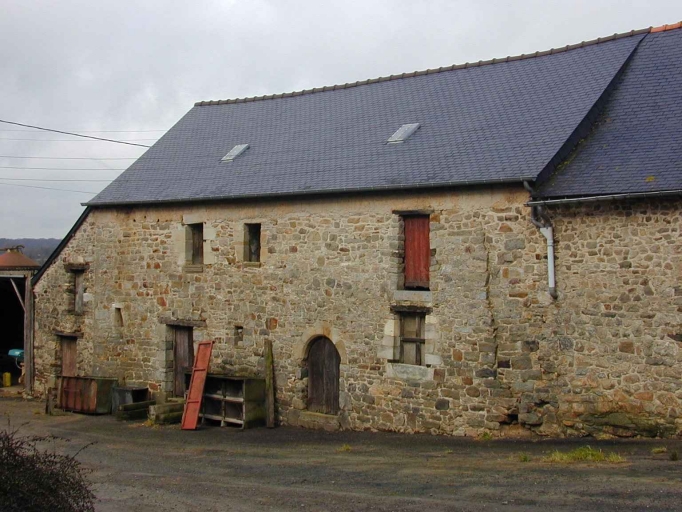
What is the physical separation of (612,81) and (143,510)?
32.9 ft

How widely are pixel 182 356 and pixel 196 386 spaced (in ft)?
5.28

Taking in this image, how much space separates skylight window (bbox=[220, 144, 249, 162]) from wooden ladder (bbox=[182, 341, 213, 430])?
4019mm

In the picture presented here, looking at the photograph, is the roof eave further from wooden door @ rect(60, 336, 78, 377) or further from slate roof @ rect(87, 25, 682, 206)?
wooden door @ rect(60, 336, 78, 377)

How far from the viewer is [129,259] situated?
17.6 meters

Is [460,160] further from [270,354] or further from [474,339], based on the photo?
[270,354]

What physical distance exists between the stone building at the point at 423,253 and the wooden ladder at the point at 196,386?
335mm

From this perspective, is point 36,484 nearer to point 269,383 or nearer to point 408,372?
point 408,372

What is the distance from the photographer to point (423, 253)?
43.4 feet

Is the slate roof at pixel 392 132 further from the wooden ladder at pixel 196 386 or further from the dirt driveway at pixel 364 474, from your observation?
the dirt driveway at pixel 364 474

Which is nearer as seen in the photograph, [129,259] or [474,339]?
[474,339]

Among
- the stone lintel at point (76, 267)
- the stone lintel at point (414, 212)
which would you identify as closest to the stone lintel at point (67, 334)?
the stone lintel at point (76, 267)

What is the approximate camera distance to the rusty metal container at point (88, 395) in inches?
677

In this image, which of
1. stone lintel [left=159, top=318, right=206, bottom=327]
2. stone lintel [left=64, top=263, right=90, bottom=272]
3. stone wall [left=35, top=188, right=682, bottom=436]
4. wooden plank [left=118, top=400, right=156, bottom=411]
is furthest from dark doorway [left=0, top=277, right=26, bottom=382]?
stone lintel [left=159, top=318, right=206, bottom=327]

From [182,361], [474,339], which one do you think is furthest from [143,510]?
[182,361]
